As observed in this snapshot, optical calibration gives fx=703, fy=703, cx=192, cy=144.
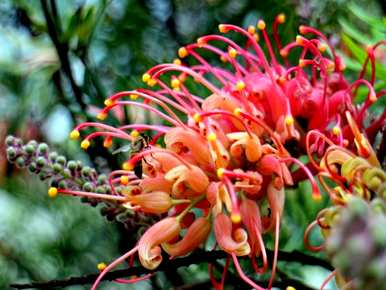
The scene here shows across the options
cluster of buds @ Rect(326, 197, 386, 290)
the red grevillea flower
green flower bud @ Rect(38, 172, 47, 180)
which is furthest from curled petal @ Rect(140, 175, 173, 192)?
cluster of buds @ Rect(326, 197, 386, 290)

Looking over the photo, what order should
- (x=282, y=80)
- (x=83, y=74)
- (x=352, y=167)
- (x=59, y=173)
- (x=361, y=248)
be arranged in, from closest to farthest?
(x=361, y=248) → (x=352, y=167) → (x=59, y=173) → (x=282, y=80) → (x=83, y=74)

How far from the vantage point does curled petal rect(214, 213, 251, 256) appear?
2.34ft

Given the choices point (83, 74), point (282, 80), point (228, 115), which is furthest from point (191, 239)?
point (83, 74)

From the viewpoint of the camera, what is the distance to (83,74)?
107cm

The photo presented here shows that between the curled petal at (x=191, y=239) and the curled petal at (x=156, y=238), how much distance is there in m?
0.01

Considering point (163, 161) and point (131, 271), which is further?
point (163, 161)

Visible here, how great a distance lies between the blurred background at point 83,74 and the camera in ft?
3.58

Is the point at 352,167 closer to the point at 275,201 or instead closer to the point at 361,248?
the point at 275,201

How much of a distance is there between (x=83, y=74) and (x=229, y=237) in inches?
17.9

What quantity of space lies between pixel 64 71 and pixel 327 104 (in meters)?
0.45

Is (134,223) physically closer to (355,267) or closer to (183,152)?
(183,152)

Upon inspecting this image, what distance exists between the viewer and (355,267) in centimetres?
30

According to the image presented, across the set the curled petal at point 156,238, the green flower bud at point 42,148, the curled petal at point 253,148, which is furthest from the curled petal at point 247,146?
the green flower bud at point 42,148

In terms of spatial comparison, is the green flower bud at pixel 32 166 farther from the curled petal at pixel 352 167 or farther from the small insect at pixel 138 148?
the curled petal at pixel 352 167
